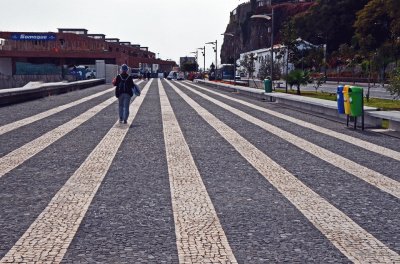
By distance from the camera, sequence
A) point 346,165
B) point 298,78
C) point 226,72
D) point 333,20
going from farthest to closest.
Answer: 1. point 333,20
2. point 226,72
3. point 298,78
4. point 346,165

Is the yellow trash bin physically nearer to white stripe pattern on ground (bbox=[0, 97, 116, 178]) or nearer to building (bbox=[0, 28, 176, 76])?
white stripe pattern on ground (bbox=[0, 97, 116, 178])

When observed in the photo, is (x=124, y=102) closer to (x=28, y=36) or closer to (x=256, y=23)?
(x=28, y=36)

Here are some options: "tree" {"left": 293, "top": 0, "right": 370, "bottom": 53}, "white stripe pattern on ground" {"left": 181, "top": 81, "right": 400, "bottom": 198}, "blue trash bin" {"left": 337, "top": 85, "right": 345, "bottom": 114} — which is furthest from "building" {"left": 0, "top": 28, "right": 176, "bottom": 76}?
"white stripe pattern on ground" {"left": 181, "top": 81, "right": 400, "bottom": 198}

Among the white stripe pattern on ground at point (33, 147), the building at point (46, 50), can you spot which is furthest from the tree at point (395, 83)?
the building at point (46, 50)

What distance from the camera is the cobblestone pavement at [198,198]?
4281mm

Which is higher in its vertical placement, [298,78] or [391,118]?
[298,78]

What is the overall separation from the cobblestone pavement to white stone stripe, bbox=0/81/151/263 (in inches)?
0.5

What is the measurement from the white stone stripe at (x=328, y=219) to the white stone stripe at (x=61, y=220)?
2479mm

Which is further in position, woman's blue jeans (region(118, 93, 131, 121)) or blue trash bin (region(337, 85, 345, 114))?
blue trash bin (region(337, 85, 345, 114))

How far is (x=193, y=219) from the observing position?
5.19 metres

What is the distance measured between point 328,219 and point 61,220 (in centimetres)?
285

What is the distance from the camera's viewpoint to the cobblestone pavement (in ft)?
14.0

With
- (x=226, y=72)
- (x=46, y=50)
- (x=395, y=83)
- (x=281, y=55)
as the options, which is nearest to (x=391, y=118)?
(x=395, y=83)

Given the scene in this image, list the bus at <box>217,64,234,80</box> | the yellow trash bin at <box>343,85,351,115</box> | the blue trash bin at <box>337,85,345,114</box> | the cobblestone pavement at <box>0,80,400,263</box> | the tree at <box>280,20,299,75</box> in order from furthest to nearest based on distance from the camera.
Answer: the bus at <box>217,64,234,80</box> < the tree at <box>280,20,299,75</box> < the blue trash bin at <box>337,85,345,114</box> < the yellow trash bin at <box>343,85,351,115</box> < the cobblestone pavement at <box>0,80,400,263</box>
